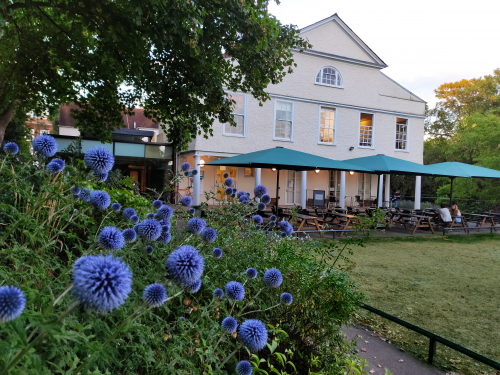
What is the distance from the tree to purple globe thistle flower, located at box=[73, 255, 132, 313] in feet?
13.7

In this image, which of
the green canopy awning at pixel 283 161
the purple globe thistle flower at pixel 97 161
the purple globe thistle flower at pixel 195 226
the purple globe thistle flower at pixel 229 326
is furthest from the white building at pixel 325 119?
the purple globe thistle flower at pixel 229 326

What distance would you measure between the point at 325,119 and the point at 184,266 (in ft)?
63.8

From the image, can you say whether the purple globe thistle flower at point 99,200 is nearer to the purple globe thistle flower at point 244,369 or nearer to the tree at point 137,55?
the purple globe thistle flower at point 244,369

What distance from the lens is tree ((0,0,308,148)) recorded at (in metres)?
5.01

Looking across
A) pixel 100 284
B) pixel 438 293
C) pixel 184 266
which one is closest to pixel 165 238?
pixel 184 266

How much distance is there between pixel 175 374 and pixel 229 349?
2.84ft

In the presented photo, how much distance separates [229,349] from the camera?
2.43 m

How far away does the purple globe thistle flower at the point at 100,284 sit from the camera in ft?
3.19

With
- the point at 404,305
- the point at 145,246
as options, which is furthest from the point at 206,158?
the point at 145,246

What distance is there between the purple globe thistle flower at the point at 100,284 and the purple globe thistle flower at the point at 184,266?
0.31 m

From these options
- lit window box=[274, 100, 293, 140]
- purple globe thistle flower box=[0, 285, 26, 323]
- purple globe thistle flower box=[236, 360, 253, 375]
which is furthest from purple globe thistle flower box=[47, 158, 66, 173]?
lit window box=[274, 100, 293, 140]

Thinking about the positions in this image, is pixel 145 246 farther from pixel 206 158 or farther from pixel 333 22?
pixel 333 22

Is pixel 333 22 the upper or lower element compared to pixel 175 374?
upper

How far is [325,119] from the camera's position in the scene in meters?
19.5
